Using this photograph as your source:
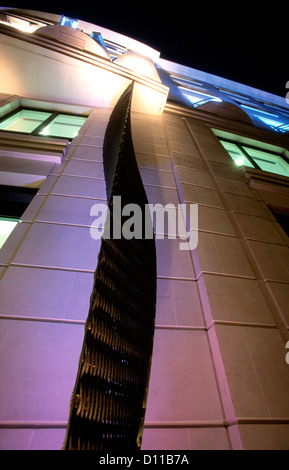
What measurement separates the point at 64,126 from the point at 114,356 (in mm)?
5427

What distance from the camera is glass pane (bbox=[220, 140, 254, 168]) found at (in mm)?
5465

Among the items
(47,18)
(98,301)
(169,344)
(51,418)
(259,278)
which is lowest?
(51,418)

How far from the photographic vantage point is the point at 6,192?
3207 mm

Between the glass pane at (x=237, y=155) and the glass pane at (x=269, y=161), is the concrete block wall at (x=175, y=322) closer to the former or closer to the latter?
the glass pane at (x=237, y=155)

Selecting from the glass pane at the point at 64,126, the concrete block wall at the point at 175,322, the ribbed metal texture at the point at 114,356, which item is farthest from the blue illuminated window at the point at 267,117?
the ribbed metal texture at the point at 114,356

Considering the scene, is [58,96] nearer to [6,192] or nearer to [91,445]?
[6,192]

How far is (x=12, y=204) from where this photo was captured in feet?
10.2

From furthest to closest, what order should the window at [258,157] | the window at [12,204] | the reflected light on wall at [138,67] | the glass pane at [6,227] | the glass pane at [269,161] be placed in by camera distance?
the reflected light on wall at [138,67], the glass pane at [269,161], the window at [258,157], the window at [12,204], the glass pane at [6,227]

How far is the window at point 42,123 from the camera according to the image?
4660 millimetres

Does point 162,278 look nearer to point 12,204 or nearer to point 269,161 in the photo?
point 12,204

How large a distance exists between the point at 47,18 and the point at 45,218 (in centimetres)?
1568

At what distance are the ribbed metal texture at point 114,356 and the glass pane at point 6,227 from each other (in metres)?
1.82

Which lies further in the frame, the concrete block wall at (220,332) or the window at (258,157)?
the window at (258,157)

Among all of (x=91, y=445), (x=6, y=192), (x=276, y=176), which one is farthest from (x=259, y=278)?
(x=6, y=192)
